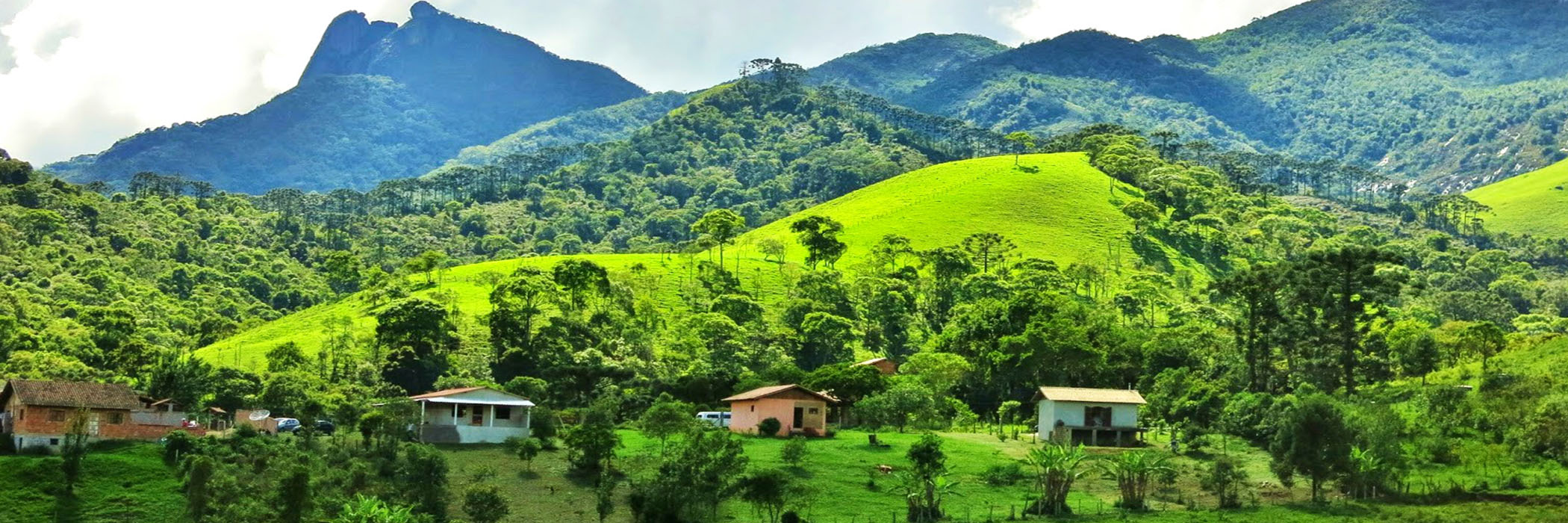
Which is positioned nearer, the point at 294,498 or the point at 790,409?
the point at 294,498

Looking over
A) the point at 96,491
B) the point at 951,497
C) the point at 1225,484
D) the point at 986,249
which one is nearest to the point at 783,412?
the point at 951,497

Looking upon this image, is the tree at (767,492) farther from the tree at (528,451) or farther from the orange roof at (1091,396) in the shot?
the orange roof at (1091,396)

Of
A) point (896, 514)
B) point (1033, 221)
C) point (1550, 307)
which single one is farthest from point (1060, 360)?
point (1550, 307)

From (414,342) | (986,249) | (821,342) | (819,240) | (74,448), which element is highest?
(986,249)

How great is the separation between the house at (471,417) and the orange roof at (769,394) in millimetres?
11314

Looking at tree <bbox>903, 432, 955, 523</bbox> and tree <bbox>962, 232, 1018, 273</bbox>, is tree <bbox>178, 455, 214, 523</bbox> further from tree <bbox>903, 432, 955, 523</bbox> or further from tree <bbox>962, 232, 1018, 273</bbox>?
tree <bbox>962, 232, 1018, 273</bbox>

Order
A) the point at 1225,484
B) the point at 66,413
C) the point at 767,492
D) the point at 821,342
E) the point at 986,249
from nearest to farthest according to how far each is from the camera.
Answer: the point at 767,492 → the point at 1225,484 → the point at 66,413 → the point at 821,342 → the point at 986,249

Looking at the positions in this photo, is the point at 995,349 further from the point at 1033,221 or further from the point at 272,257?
the point at 272,257

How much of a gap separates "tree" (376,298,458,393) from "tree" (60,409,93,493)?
32097 millimetres

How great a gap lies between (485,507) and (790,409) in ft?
79.7

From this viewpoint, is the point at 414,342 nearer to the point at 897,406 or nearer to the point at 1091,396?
the point at 897,406

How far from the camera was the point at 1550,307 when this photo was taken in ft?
513

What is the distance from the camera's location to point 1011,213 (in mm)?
162875

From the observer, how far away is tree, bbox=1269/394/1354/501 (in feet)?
200
